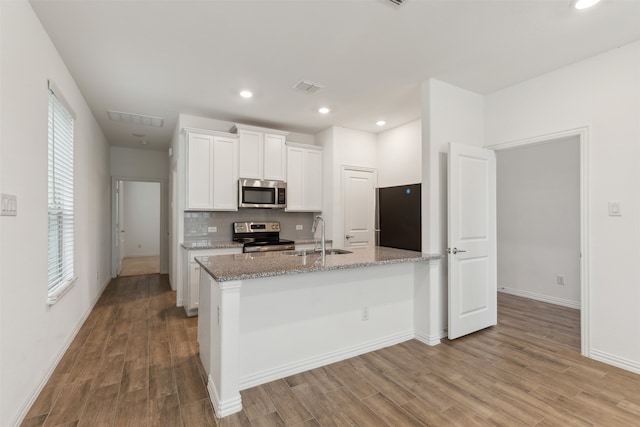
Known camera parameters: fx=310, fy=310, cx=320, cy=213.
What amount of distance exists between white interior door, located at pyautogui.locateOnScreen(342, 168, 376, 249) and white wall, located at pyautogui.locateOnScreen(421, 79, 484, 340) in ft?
6.11

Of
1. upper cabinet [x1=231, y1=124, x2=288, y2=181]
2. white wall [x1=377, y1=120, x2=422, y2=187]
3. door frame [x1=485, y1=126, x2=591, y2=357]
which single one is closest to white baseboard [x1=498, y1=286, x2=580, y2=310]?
door frame [x1=485, y1=126, x2=591, y2=357]

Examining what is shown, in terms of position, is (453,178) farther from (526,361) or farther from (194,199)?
(194,199)

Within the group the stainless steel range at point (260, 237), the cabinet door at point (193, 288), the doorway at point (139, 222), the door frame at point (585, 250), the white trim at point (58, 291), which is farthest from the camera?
the doorway at point (139, 222)

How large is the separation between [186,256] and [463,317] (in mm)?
3430

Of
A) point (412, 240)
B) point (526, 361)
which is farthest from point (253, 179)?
point (526, 361)

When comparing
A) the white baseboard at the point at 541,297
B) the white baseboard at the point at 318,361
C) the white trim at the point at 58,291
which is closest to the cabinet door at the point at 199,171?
the white trim at the point at 58,291

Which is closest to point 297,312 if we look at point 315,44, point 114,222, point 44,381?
point 44,381

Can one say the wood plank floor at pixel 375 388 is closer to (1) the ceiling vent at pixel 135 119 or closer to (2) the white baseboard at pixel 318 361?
(2) the white baseboard at pixel 318 361

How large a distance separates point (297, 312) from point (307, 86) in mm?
2368

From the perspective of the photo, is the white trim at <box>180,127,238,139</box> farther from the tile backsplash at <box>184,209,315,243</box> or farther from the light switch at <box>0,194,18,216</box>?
the light switch at <box>0,194,18,216</box>

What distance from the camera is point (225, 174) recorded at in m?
4.38

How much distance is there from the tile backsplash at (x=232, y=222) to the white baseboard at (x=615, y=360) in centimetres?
374

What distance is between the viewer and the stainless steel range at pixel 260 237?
13.9ft

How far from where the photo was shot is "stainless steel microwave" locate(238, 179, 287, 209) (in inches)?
176
